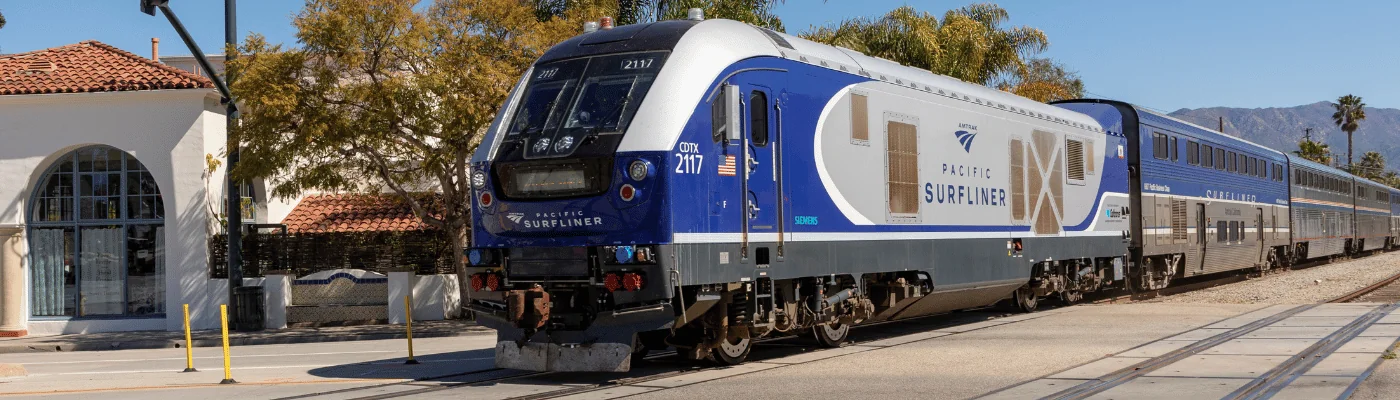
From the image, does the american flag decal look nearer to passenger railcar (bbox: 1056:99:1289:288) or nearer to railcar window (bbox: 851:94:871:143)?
railcar window (bbox: 851:94:871:143)

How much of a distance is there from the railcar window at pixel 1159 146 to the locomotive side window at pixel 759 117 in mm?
14032

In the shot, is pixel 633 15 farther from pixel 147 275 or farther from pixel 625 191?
pixel 625 191

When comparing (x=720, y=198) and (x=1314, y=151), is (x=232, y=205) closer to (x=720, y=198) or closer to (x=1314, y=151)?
(x=720, y=198)

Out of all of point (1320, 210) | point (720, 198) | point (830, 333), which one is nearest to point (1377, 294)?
point (830, 333)

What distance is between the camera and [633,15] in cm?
2662

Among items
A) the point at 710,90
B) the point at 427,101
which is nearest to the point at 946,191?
the point at 710,90

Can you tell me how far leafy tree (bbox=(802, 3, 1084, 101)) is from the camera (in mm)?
30844

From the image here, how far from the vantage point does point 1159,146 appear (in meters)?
24.5

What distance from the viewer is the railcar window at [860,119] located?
13984 millimetres

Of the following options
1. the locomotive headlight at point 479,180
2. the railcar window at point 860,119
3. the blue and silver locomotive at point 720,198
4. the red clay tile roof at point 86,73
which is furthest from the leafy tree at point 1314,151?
the locomotive headlight at point 479,180

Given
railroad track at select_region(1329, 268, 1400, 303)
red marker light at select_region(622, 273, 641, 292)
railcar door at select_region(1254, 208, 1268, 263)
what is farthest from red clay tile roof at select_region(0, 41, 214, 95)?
railcar door at select_region(1254, 208, 1268, 263)

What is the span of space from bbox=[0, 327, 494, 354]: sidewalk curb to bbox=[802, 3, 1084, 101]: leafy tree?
41.6 ft

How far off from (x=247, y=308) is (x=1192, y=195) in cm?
1883

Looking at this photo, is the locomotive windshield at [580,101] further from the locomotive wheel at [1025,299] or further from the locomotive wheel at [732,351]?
the locomotive wheel at [1025,299]
